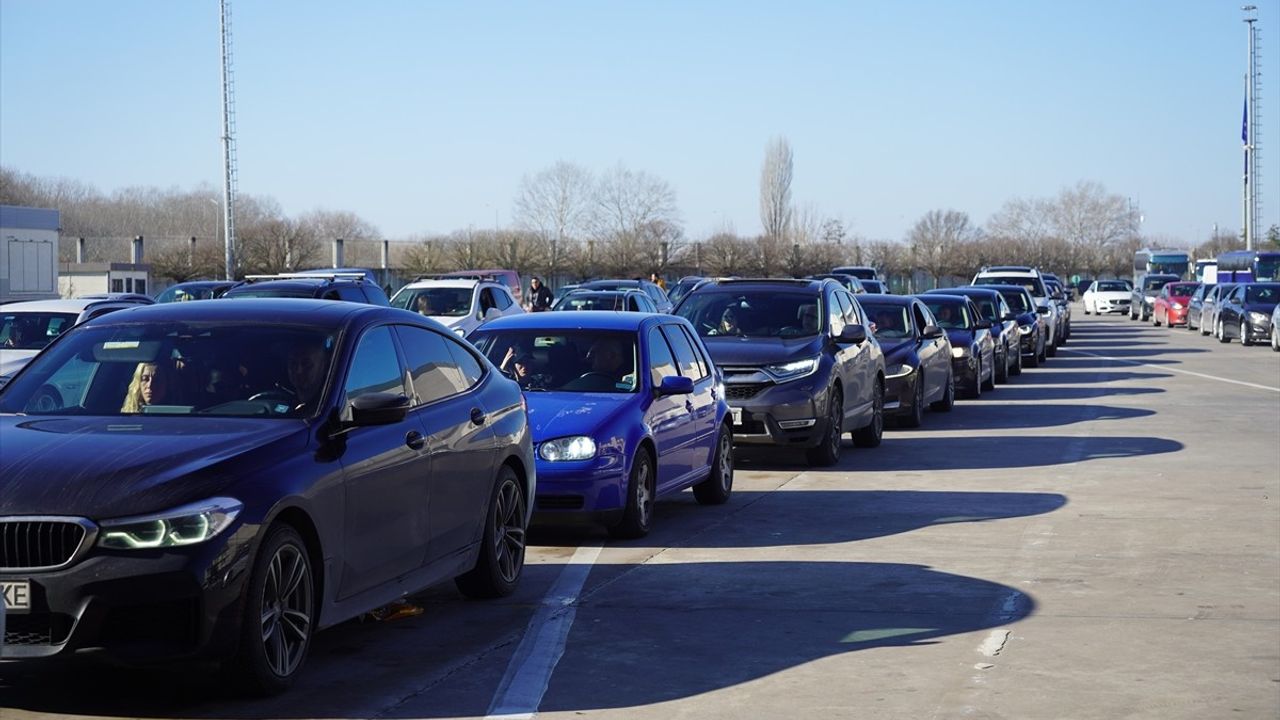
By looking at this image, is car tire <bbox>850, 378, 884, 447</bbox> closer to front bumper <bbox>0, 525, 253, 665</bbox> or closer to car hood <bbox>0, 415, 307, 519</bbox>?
car hood <bbox>0, 415, 307, 519</bbox>

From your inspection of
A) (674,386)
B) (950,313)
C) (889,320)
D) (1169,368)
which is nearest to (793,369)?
(674,386)

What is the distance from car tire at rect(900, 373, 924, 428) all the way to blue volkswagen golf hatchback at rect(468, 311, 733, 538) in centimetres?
744

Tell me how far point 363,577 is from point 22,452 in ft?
5.20

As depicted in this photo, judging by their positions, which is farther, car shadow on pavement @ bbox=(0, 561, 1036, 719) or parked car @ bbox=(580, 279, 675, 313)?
parked car @ bbox=(580, 279, 675, 313)

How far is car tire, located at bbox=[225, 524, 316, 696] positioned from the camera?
6465mm

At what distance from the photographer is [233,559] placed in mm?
6301

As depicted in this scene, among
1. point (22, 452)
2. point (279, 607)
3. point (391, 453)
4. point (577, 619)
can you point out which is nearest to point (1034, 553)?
point (577, 619)

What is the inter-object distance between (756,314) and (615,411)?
5.79 metres

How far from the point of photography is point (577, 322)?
12.6 m

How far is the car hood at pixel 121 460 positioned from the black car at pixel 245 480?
1cm

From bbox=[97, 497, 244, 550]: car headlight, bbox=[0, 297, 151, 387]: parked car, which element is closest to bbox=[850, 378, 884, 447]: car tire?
bbox=[0, 297, 151, 387]: parked car

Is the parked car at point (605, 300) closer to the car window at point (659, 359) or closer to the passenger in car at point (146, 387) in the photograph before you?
the car window at point (659, 359)

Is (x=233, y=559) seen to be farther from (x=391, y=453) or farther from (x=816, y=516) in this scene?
(x=816, y=516)

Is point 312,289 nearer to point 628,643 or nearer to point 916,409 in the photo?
point 916,409
